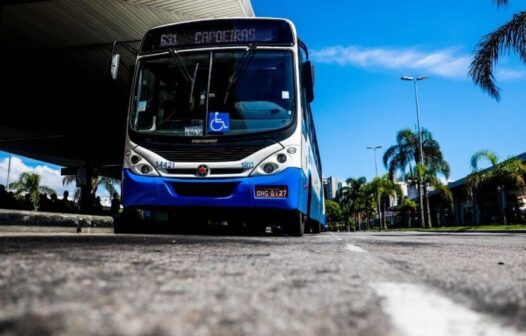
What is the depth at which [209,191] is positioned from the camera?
6344mm

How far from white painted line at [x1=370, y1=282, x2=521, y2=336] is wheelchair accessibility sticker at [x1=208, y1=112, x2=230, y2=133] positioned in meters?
5.40

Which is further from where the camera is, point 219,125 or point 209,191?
point 219,125

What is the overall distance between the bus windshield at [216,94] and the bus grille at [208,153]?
238 mm

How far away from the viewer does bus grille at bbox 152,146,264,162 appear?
632 centimetres

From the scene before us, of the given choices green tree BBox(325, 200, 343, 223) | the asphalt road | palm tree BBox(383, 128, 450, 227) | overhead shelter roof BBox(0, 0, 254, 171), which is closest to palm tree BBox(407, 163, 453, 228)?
palm tree BBox(383, 128, 450, 227)

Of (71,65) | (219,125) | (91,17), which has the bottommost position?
(219,125)

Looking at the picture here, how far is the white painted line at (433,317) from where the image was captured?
0.82 meters

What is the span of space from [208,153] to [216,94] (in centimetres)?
93

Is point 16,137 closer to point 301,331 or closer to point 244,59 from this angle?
point 244,59

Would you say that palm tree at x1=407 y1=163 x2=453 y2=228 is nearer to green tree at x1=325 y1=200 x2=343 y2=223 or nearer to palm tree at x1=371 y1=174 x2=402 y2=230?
palm tree at x1=371 y1=174 x2=402 y2=230

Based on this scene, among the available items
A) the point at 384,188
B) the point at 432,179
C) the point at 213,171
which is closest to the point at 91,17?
the point at 213,171

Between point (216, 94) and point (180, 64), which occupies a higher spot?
point (180, 64)

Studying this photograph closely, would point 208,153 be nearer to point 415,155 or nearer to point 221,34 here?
point 221,34

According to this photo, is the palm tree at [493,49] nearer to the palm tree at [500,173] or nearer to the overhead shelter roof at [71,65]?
the overhead shelter roof at [71,65]
